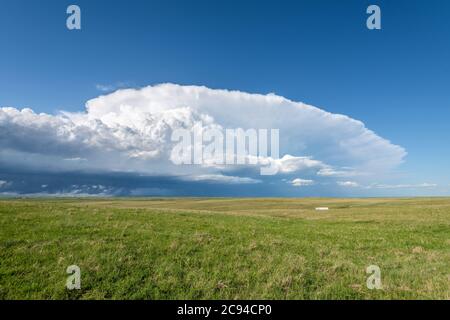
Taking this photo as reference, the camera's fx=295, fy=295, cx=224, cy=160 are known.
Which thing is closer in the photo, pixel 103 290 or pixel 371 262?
pixel 103 290

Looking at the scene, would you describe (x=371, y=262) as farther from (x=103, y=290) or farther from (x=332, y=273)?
(x=103, y=290)

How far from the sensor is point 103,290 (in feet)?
31.2
